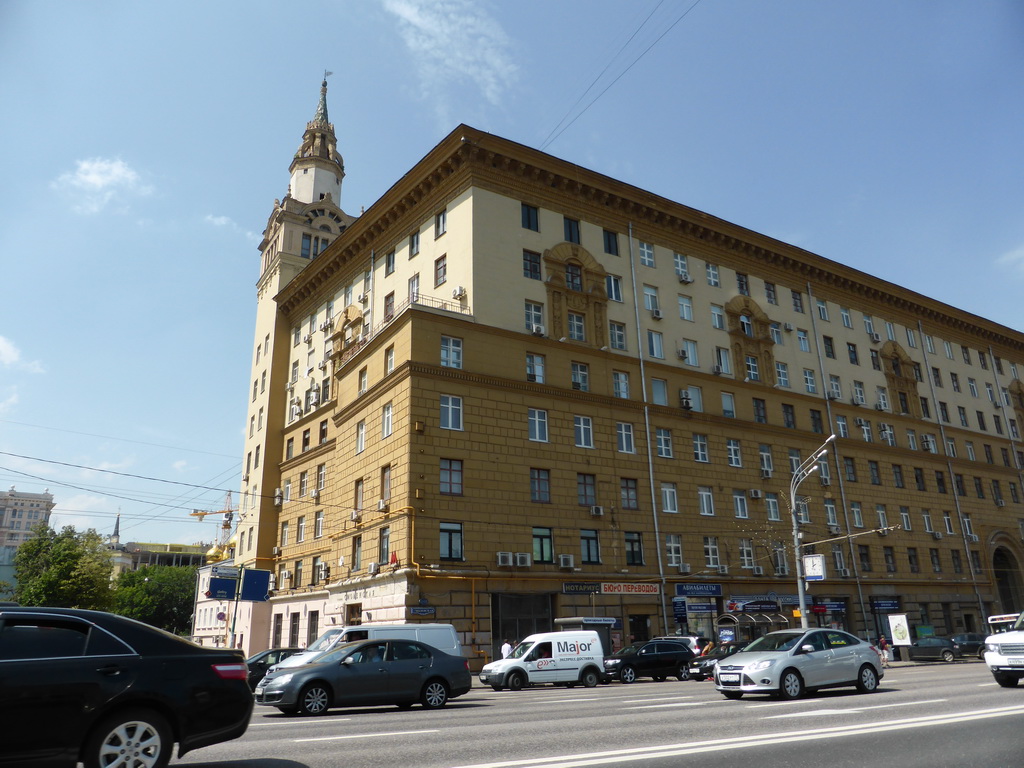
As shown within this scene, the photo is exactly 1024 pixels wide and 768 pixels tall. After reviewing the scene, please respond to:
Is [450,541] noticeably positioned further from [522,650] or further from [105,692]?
[105,692]

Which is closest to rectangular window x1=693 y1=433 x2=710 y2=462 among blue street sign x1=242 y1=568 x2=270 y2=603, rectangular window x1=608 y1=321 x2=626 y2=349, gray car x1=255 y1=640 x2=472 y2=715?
rectangular window x1=608 y1=321 x2=626 y2=349

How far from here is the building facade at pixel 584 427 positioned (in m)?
31.8

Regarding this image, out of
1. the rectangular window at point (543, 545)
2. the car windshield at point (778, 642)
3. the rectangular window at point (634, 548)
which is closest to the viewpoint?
the car windshield at point (778, 642)

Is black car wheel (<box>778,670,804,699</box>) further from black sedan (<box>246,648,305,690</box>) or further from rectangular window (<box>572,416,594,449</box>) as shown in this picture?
rectangular window (<box>572,416,594,449</box>)

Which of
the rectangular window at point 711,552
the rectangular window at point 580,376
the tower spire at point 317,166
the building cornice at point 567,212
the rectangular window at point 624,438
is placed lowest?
the rectangular window at point 711,552

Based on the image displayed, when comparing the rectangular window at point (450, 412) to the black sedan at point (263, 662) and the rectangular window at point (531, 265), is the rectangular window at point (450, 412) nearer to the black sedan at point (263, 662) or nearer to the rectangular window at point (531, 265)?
the rectangular window at point (531, 265)

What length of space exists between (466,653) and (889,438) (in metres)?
33.9

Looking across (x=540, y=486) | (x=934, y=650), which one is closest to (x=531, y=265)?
(x=540, y=486)

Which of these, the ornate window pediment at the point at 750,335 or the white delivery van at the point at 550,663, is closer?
the white delivery van at the point at 550,663

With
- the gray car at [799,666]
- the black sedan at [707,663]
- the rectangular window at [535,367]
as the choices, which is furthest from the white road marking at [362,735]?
the rectangular window at [535,367]

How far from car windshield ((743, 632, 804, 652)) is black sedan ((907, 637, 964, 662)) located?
29.1m

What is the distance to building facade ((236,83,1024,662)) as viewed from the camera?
31.8m

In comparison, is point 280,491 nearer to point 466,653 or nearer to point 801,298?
point 466,653

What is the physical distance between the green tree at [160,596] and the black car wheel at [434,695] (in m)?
99.6
